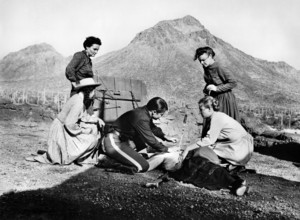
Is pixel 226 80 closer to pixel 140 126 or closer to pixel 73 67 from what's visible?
pixel 140 126

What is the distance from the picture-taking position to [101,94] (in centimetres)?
959

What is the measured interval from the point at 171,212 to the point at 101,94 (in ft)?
22.8

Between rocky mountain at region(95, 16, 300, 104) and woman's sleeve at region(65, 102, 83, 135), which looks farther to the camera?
rocky mountain at region(95, 16, 300, 104)

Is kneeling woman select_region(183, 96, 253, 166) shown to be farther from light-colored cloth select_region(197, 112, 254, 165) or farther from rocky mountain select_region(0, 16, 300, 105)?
rocky mountain select_region(0, 16, 300, 105)

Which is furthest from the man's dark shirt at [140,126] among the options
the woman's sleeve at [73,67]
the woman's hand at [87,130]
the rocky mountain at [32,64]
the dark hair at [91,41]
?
the rocky mountain at [32,64]

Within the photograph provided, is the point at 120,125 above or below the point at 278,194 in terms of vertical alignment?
above

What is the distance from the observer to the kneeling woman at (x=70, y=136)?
187 inches

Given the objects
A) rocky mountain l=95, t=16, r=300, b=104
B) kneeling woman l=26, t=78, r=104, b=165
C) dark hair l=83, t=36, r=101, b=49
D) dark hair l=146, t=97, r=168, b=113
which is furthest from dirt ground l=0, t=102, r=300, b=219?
rocky mountain l=95, t=16, r=300, b=104

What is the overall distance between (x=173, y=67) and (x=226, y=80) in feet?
188

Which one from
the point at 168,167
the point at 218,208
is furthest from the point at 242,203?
the point at 168,167

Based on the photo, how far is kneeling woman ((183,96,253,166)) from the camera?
414 centimetres

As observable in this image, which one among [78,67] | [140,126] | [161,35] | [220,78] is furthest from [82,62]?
[161,35]

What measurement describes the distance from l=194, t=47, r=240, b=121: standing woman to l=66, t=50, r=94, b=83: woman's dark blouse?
6.45ft

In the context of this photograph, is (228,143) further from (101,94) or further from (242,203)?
(101,94)
